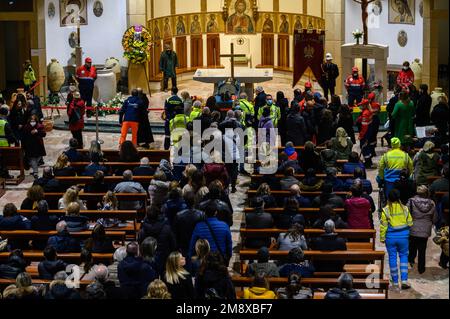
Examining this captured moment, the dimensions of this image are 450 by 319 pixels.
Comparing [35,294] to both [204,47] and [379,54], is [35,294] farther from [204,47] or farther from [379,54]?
[204,47]

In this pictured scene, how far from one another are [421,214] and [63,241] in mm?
4823

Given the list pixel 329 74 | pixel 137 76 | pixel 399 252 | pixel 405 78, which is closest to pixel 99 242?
pixel 399 252

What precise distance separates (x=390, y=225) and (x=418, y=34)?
15.7 m

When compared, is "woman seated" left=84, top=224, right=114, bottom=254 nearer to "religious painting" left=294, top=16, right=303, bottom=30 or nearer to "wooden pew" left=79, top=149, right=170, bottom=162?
"wooden pew" left=79, top=149, right=170, bottom=162

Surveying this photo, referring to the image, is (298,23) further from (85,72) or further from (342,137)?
(342,137)

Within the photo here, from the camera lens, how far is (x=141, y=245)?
12.4 m

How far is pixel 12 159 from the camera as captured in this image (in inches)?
813

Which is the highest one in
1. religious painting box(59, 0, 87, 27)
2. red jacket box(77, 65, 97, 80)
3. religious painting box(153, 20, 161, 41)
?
religious painting box(59, 0, 87, 27)

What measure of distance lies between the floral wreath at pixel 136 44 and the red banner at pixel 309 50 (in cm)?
417

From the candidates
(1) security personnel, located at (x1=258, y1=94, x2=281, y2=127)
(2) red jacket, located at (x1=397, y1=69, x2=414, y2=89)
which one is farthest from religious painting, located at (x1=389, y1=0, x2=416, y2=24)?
(1) security personnel, located at (x1=258, y1=94, x2=281, y2=127)

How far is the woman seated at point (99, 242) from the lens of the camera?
44.0ft

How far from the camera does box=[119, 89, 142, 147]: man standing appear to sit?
21.3 m

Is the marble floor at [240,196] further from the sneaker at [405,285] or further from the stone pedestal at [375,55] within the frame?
the stone pedestal at [375,55]

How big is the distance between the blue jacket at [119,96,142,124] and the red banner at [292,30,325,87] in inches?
292
